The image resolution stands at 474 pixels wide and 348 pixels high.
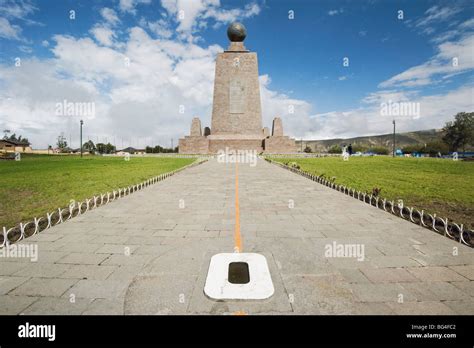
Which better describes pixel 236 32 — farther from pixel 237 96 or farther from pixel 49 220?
pixel 49 220

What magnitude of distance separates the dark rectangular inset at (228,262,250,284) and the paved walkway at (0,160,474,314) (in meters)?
0.38

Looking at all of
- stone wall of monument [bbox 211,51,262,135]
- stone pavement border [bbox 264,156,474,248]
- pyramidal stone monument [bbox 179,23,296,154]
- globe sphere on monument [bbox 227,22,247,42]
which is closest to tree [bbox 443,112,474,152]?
pyramidal stone monument [bbox 179,23,296,154]

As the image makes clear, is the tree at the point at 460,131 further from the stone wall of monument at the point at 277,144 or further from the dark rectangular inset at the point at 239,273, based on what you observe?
the dark rectangular inset at the point at 239,273

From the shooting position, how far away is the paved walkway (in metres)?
2.75

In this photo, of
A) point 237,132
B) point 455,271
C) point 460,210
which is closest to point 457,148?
point 237,132

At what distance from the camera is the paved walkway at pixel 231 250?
108 inches

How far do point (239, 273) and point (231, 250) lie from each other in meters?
0.79

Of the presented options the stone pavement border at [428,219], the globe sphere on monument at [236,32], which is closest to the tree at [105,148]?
the globe sphere on monument at [236,32]

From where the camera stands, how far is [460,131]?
65.9 metres

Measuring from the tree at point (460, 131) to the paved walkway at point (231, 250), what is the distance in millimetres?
82393

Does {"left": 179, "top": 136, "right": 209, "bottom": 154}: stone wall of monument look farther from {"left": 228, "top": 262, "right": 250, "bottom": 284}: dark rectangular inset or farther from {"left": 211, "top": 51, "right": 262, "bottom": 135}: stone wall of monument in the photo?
{"left": 228, "top": 262, "right": 250, "bottom": 284}: dark rectangular inset

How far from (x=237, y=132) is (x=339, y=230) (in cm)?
4618

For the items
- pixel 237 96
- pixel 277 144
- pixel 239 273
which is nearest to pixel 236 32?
pixel 237 96
